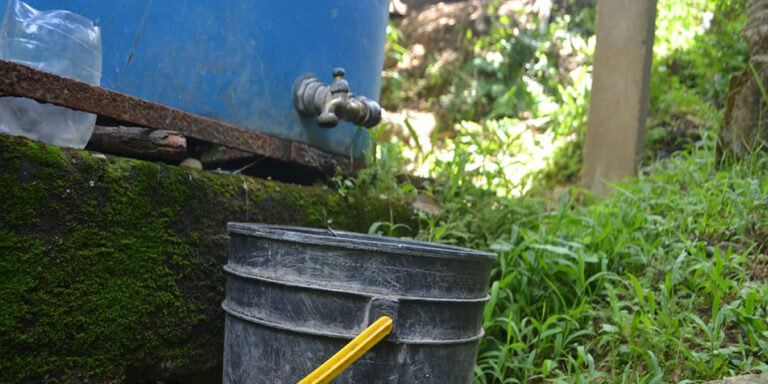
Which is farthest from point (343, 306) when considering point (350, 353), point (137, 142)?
point (137, 142)

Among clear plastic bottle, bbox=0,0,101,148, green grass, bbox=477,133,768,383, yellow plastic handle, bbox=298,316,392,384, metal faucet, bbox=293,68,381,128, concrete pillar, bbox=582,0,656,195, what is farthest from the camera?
concrete pillar, bbox=582,0,656,195

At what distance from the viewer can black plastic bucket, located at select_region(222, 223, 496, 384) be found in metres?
1.27

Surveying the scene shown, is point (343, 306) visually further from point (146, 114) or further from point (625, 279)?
point (625, 279)

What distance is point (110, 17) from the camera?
1715 millimetres

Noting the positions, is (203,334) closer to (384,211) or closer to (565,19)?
(384,211)

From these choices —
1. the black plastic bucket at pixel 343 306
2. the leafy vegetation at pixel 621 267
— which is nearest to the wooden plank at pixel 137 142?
the black plastic bucket at pixel 343 306

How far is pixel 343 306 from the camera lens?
4.17 feet

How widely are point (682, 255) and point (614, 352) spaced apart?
483 mm

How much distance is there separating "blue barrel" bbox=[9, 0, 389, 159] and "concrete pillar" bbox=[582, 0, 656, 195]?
1.78m

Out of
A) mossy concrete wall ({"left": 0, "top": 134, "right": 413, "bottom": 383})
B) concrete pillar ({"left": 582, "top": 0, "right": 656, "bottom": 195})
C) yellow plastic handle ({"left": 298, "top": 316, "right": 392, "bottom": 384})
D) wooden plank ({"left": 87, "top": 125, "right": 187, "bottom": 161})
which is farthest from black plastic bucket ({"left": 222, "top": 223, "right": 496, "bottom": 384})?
concrete pillar ({"left": 582, "top": 0, "right": 656, "bottom": 195})

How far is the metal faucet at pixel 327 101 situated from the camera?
216 cm

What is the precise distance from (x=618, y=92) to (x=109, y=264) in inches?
122

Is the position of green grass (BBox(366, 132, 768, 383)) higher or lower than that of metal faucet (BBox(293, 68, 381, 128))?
lower

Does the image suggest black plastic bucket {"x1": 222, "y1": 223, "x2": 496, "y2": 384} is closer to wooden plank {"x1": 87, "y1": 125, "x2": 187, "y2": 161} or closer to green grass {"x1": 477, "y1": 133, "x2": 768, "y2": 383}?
wooden plank {"x1": 87, "y1": 125, "x2": 187, "y2": 161}
